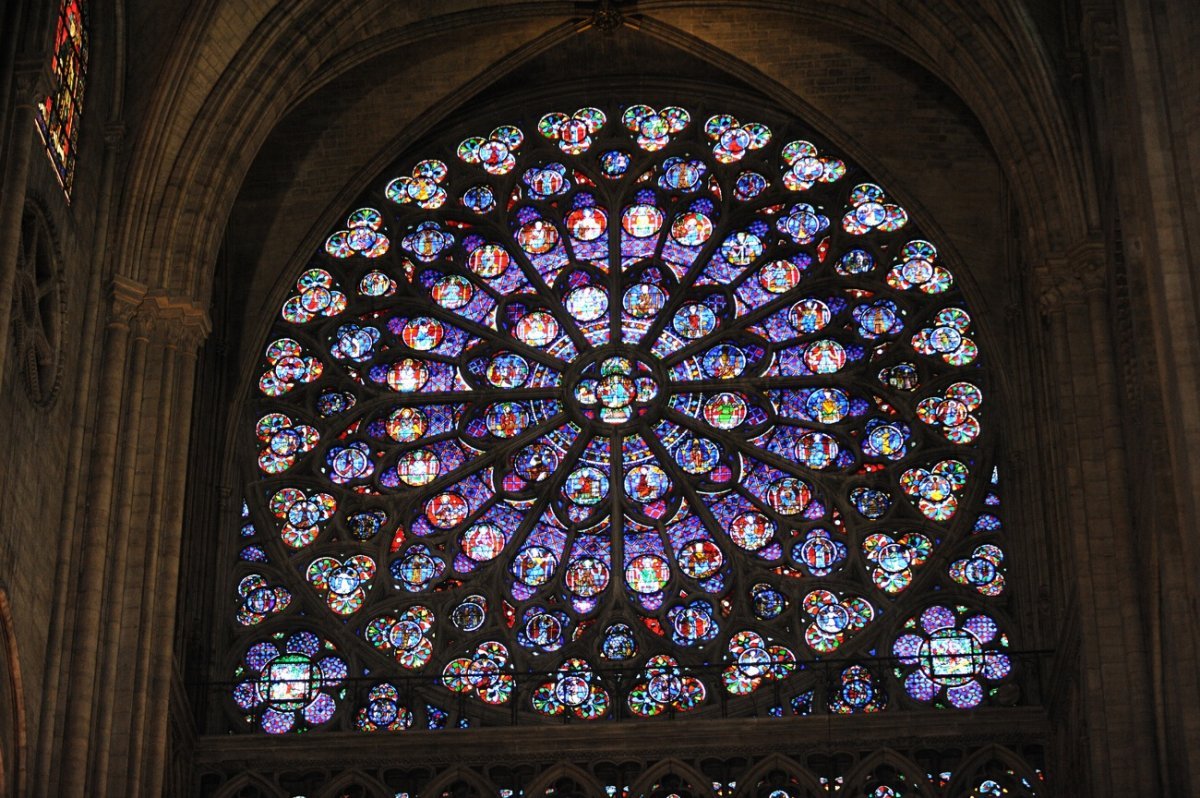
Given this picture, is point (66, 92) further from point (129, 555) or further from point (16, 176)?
point (129, 555)

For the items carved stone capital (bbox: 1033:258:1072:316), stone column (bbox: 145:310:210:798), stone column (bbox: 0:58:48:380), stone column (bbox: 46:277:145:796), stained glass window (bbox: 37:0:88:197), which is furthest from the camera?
carved stone capital (bbox: 1033:258:1072:316)

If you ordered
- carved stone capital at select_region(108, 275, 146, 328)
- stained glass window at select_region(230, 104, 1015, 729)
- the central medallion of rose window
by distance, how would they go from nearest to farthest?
1. carved stone capital at select_region(108, 275, 146, 328)
2. stained glass window at select_region(230, 104, 1015, 729)
3. the central medallion of rose window

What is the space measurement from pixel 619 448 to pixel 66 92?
5.83m

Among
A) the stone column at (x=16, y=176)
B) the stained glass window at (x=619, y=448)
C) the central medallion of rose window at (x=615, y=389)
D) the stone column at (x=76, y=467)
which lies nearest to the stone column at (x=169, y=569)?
the stone column at (x=76, y=467)

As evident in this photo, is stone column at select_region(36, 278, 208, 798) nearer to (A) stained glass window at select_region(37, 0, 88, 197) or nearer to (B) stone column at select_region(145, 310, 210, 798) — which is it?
(B) stone column at select_region(145, 310, 210, 798)

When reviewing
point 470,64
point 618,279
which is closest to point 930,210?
point 618,279

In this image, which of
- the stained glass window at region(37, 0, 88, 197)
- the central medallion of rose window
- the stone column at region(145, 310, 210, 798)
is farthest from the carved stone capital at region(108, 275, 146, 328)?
the central medallion of rose window

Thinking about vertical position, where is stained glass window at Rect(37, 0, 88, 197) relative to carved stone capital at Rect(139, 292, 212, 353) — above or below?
above

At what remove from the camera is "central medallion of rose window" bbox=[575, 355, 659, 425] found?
2105 centimetres

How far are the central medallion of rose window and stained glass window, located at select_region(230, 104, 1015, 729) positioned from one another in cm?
3

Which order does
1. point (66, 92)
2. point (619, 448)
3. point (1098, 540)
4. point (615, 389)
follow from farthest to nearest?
point (615, 389) → point (619, 448) → point (66, 92) → point (1098, 540)

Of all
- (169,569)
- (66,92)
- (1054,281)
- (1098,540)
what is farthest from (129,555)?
(1054,281)

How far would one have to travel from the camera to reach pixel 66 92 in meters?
17.4

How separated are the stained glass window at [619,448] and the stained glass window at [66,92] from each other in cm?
424
